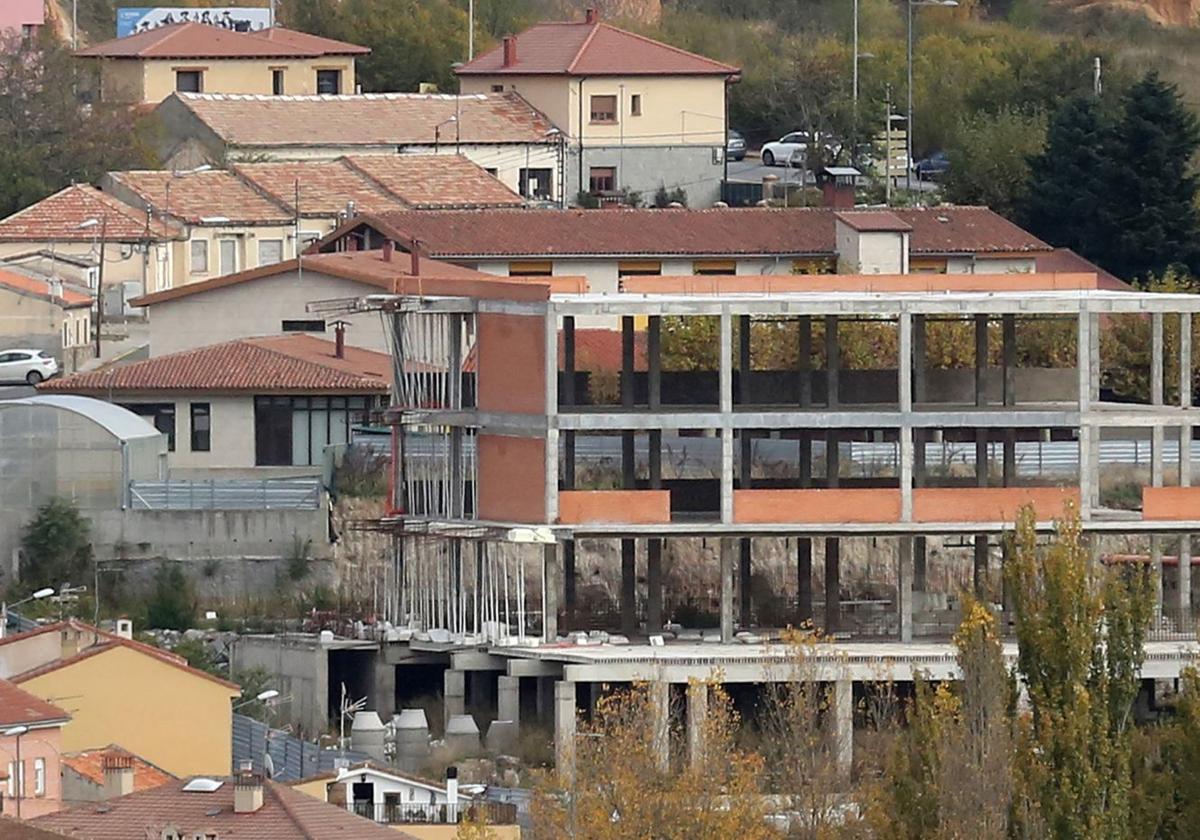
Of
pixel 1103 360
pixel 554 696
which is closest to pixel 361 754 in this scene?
pixel 554 696

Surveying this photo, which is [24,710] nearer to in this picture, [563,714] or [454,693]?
[563,714]

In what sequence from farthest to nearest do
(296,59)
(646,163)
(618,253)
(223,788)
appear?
1. (296,59)
2. (646,163)
3. (618,253)
4. (223,788)

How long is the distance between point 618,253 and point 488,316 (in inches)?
892

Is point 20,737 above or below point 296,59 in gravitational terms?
below

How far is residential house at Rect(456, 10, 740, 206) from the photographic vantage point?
104 meters

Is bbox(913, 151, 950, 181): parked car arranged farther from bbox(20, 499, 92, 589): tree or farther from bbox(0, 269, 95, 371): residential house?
bbox(20, 499, 92, 589): tree

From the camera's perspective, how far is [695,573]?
217 feet

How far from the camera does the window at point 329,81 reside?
374ft

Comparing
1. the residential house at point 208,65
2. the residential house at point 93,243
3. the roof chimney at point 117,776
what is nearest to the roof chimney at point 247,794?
the roof chimney at point 117,776

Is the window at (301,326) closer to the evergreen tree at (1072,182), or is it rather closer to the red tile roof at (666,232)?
the red tile roof at (666,232)

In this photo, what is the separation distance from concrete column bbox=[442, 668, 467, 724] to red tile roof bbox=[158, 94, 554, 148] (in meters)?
40.6

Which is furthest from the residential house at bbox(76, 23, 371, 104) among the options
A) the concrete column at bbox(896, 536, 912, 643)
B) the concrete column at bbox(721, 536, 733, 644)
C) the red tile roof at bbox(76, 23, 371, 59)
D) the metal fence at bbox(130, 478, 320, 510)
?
the concrete column at bbox(896, 536, 912, 643)

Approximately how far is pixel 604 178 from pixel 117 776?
54.8 m

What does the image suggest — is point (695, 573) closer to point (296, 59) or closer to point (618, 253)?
point (618, 253)
